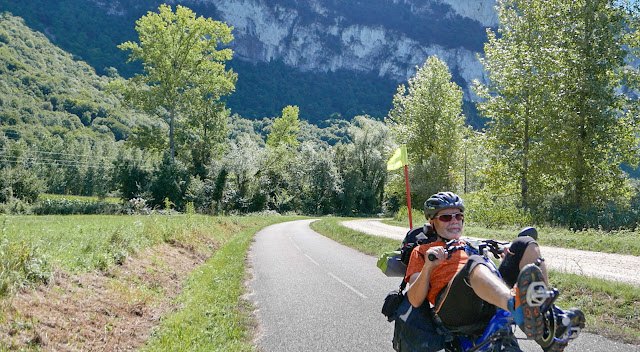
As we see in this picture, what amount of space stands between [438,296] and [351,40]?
19318 cm

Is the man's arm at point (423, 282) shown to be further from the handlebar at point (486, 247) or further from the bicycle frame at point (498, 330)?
the bicycle frame at point (498, 330)

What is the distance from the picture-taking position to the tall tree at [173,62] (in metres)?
33.3

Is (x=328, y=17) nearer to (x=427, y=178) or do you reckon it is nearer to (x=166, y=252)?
(x=427, y=178)

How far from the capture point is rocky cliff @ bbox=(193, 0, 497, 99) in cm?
16888

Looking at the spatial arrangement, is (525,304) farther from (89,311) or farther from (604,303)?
(89,311)

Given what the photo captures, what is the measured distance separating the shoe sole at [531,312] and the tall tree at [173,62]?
35634 millimetres

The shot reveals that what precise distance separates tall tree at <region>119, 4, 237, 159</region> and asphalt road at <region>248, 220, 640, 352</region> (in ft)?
87.7

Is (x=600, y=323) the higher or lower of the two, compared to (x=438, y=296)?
lower

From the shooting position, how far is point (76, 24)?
14200 centimetres

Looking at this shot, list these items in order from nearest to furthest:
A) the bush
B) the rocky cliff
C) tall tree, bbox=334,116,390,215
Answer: the bush, tall tree, bbox=334,116,390,215, the rocky cliff

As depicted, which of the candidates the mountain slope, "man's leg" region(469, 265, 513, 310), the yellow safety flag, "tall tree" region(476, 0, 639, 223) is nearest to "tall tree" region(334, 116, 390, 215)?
"tall tree" region(476, 0, 639, 223)

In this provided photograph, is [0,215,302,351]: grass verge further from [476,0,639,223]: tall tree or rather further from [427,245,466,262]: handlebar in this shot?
[476,0,639,223]: tall tree

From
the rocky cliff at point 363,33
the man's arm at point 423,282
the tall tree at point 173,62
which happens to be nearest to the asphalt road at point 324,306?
the man's arm at point 423,282

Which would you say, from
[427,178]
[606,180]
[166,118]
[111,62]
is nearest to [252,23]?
[111,62]
